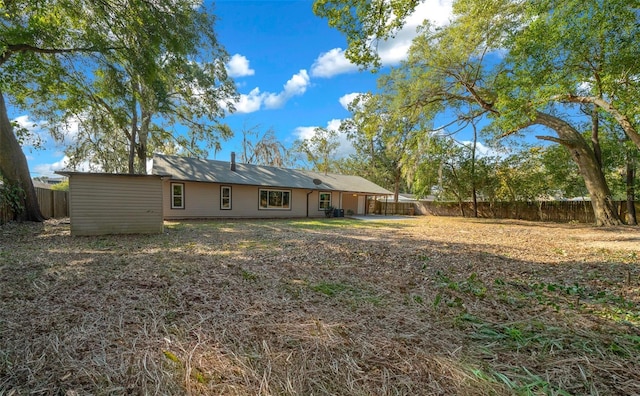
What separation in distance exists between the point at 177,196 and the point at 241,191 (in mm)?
3247

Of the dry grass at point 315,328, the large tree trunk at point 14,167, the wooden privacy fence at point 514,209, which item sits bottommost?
the dry grass at point 315,328

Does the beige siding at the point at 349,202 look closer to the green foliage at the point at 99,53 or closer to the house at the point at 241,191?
the house at the point at 241,191

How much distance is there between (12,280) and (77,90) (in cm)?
1039

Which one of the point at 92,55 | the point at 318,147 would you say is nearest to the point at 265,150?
the point at 318,147

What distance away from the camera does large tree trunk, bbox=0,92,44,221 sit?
923 cm

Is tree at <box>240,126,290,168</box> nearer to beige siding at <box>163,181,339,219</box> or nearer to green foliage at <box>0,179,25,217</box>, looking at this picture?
beige siding at <box>163,181,339,219</box>

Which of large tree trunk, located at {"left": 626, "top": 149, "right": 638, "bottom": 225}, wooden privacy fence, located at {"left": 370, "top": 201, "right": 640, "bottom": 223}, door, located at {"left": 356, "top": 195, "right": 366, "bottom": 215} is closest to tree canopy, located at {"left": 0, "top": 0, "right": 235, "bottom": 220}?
door, located at {"left": 356, "top": 195, "right": 366, "bottom": 215}

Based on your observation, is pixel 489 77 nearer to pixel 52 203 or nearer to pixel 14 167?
pixel 14 167

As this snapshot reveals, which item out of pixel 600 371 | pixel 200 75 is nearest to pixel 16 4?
pixel 200 75

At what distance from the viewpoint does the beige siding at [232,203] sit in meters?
14.2

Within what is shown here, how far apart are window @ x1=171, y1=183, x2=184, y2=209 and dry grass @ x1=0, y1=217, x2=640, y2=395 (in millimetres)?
9568

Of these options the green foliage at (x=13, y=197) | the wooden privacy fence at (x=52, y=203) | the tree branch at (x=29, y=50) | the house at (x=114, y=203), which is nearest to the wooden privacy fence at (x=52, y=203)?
the wooden privacy fence at (x=52, y=203)

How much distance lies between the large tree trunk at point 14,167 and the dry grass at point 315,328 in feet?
22.6

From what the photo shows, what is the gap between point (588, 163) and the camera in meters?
12.5
